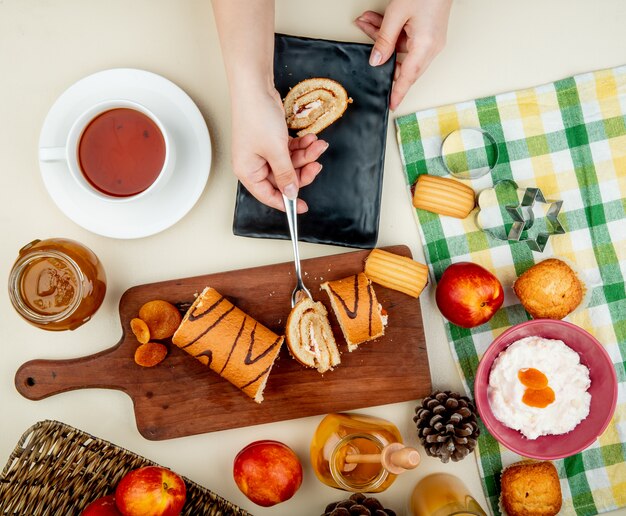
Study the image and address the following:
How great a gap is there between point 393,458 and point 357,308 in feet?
0.96

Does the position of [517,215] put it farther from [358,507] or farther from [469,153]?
[358,507]

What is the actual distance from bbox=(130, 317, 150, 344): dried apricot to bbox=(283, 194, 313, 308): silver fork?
1.02 ft

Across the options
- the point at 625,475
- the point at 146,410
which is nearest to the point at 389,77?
the point at 146,410

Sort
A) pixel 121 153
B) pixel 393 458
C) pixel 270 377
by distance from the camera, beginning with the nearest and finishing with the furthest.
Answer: pixel 393 458 → pixel 121 153 → pixel 270 377

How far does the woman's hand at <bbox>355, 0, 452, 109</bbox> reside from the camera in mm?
1093

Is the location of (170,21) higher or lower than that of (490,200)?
higher

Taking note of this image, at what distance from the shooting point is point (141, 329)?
115 cm

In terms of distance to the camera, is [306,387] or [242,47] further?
[306,387]

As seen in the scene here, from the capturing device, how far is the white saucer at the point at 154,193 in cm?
113

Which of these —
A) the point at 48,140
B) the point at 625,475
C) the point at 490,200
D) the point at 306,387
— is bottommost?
the point at 625,475

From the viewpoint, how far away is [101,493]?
42.5 inches

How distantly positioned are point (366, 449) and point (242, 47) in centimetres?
82

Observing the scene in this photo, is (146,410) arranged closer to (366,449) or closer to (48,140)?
(366,449)

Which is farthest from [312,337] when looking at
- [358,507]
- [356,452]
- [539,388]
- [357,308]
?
[539,388]
